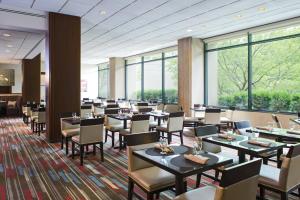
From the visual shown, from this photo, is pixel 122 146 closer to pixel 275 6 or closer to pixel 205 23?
pixel 205 23

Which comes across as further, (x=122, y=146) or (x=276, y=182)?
(x=122, y=146)

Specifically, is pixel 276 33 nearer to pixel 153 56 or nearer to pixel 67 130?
pixel 153 56

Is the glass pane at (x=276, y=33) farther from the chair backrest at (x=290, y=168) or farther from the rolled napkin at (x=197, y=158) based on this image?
the rolled napkin at (x=197, y=158)

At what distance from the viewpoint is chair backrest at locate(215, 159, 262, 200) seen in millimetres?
1780

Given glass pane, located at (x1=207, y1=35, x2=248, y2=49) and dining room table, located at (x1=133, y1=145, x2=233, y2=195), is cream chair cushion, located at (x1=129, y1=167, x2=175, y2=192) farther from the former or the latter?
glass pane, located at (x1=207, y1=35, x2=248, y2=49)

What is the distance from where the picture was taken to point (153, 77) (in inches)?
492

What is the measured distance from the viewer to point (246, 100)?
26.6 ft

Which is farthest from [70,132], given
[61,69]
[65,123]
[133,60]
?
[133,60]

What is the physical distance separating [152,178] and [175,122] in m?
3.35

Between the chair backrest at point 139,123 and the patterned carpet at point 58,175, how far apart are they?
2.02 feet

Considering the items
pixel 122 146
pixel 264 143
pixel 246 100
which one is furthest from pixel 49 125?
pixel 246 100

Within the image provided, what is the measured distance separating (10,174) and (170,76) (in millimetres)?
8270

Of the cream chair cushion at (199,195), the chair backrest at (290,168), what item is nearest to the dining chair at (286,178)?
the chair backrest at (290,168)

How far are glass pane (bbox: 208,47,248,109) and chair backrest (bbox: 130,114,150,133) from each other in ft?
14.2
